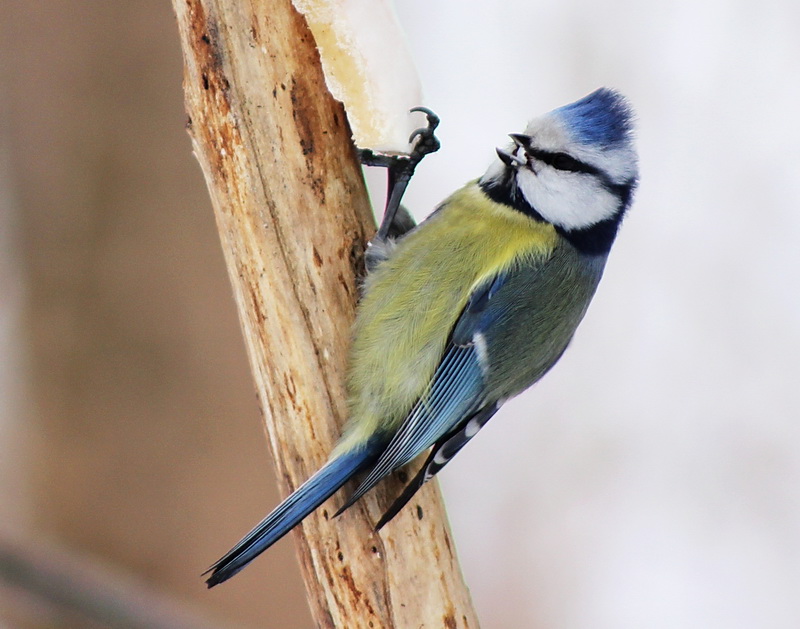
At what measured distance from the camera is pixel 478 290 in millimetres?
1223

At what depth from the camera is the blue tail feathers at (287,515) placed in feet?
3.37

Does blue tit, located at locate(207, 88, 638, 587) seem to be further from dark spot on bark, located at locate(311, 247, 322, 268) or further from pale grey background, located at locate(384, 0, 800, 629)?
pale grey background, located at locate(384, 0, 800, 629)

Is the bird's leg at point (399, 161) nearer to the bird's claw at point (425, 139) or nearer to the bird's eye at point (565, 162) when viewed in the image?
the bird's claw at point (425, 139)

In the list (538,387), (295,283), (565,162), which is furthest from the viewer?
(538,387)

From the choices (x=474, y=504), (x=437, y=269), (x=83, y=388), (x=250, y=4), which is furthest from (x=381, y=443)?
(x=474, y=504)

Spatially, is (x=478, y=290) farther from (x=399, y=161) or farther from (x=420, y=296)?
(x=399, y=161)

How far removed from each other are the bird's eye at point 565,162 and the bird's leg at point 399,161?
204 millimetres

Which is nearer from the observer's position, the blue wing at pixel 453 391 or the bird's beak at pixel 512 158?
the blue wing at pixel 453 391

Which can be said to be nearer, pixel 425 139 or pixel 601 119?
pixel 601 119

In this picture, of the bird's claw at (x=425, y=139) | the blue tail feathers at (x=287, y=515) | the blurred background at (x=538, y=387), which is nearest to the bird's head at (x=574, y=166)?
the bird's claw at (x=425, y=139)

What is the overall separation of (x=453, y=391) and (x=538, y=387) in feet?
4.98

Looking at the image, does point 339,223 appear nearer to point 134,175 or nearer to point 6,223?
point 134,175

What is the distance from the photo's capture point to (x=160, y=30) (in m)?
1.60

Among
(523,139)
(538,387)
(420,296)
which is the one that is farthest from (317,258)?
(538,387)
